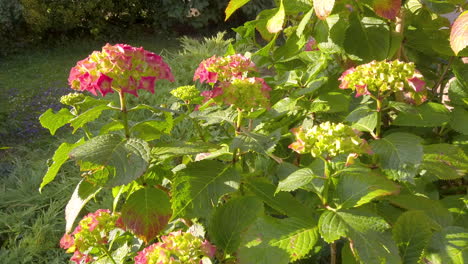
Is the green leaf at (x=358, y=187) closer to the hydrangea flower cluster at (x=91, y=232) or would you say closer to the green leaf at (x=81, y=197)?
the green leaf at (x=81, y=197)

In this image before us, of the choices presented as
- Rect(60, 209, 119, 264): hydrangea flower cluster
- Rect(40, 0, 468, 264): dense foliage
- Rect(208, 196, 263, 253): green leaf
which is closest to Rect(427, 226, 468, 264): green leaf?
Result: Rect(40, 0, 468, 264): dense foliage

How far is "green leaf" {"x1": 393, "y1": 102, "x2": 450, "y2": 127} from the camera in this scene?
1065 mm

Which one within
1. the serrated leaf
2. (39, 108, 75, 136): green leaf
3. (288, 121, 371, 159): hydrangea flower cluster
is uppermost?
the serrated leaf

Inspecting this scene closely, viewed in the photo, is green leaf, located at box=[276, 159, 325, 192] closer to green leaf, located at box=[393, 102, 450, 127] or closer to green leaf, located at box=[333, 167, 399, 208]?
green leaf, located at box=[333, 167, 399, 208]

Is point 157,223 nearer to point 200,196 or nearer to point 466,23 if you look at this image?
point 200,196

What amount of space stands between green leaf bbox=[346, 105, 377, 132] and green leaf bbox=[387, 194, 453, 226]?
6.5 inches

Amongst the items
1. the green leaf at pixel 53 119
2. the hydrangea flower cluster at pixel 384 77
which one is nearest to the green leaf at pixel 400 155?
the hydrangea flower cluster at pixel 384 77

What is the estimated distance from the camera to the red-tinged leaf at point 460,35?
100 centimetres

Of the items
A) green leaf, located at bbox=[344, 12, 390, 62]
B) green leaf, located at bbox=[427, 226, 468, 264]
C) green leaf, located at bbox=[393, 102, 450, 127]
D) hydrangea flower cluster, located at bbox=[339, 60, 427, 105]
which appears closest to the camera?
green leaf, located at bbox=[427, 226, 468, 264]

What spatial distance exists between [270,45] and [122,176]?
27.4 inches

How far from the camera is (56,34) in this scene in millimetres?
9102

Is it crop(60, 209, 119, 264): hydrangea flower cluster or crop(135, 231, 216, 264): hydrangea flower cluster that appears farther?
crop(60, 209, 119, 264): hydrangea flower cluster

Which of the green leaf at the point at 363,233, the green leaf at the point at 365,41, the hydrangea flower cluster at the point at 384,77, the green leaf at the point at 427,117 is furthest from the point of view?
the green leaf at the point at 365,41

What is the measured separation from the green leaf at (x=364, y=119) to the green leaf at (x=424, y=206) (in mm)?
165
